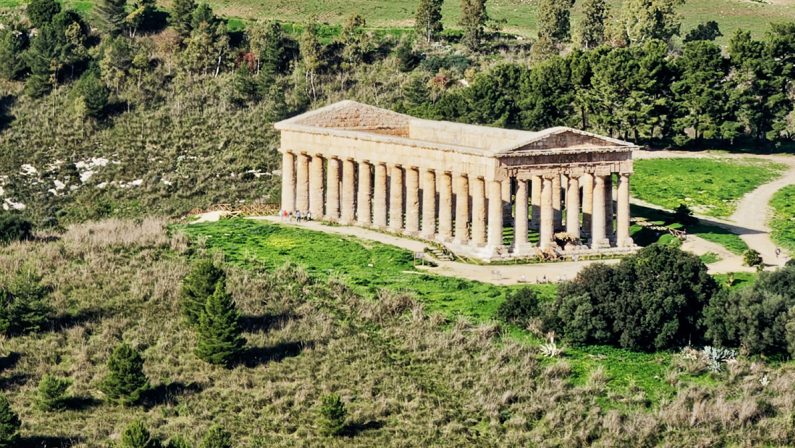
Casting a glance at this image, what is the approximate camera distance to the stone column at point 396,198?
100438 millimetres

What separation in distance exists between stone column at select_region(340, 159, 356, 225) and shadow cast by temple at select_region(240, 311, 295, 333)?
24.4 meters

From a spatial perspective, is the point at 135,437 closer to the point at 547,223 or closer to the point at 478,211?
the point at 478,211

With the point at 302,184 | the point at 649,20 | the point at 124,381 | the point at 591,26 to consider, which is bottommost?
the point at 124,381

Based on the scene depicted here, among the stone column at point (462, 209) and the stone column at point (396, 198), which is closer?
the stone column at point (462, 209)

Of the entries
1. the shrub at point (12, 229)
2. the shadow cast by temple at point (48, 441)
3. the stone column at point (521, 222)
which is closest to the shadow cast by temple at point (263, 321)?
the shadow cast by temple at point (48, 441)

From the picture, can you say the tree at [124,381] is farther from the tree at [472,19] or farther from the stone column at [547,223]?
the tree at [472,19]

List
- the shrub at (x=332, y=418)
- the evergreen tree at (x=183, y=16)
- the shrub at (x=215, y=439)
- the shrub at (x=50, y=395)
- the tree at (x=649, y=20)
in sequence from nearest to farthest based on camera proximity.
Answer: the shrub at (x=215, y=439) < the shrub at (x=332, y=418) < the shrub at (x=50, y=395) < the tree at (x=649, y=20) < the evergreen tree at (x=183, y=16)

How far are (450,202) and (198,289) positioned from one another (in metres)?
23.2

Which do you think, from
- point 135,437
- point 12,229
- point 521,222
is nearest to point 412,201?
point 521,222

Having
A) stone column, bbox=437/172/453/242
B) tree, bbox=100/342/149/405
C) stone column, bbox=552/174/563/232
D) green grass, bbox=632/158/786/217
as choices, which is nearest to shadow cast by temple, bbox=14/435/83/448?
tree, bbox=100/342/149/405

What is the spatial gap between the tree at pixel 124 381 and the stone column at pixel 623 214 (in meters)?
36.0

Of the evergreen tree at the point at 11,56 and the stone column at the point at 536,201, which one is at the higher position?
the evergreen tree at the point at 11,56

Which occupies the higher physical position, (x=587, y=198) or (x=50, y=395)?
(x=587, y=198)

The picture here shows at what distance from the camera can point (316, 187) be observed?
355 feet
